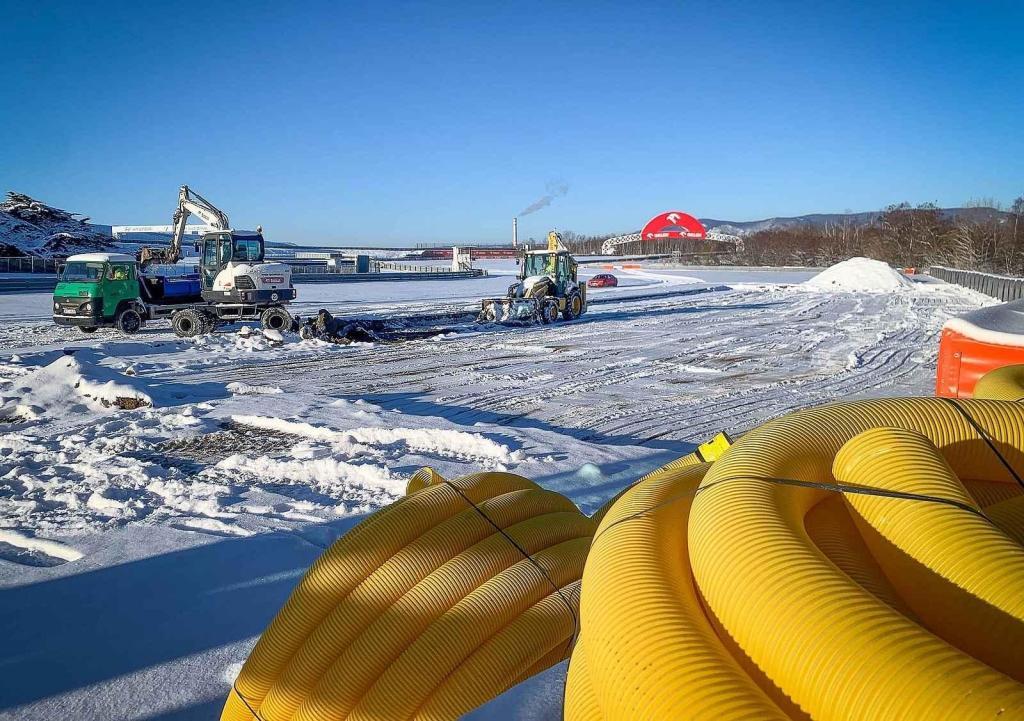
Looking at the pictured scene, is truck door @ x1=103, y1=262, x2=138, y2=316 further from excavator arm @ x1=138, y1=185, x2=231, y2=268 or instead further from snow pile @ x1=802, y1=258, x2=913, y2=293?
snow pile @ x1=802, y1=258, x2=913, y2=293

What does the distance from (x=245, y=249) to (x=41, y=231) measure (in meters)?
43.8

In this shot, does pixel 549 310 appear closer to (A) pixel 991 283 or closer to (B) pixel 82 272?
(B) pixel 82 272

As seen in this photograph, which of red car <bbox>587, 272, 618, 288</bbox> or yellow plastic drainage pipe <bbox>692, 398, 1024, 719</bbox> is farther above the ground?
red car <bbox>587, 272, 618, 288</bbox>

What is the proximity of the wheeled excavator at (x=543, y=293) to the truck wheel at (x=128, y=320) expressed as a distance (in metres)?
9.50

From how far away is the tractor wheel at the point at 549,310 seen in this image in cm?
2252

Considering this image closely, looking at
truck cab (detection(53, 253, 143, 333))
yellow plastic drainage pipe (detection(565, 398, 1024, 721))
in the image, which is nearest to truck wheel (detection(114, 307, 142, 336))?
truck cab (detection(53, 253, 143, 333))

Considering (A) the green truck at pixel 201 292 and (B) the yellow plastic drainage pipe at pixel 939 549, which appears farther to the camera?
(A) the green truck at pixel 201 292

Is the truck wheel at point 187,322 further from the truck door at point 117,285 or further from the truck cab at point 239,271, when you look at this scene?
the truck door at point 117,285

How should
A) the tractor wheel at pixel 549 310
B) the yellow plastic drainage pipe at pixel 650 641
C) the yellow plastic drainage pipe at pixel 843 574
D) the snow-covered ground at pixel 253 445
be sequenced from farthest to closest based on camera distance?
1. the tractor wheel at pixel 549 310
2. the snow-covered ground at pixel 253 445
3. the yellow plastic drainage pipe at pixel 650 641
4. the yellow plastic drainage pipe at pixel 843 574

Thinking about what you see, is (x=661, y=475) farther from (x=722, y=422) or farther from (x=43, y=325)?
(x=43, y=325)

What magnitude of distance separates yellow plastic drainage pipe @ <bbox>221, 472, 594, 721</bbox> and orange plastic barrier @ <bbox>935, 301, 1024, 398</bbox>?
591 cm

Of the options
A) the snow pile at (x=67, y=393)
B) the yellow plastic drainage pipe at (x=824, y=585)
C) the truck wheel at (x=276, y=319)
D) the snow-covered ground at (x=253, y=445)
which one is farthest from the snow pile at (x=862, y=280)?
the yellow plastic drainage pipe at (x=824, y=585)

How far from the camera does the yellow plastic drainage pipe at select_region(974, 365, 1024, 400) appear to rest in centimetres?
405

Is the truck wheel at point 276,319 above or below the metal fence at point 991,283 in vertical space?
below
